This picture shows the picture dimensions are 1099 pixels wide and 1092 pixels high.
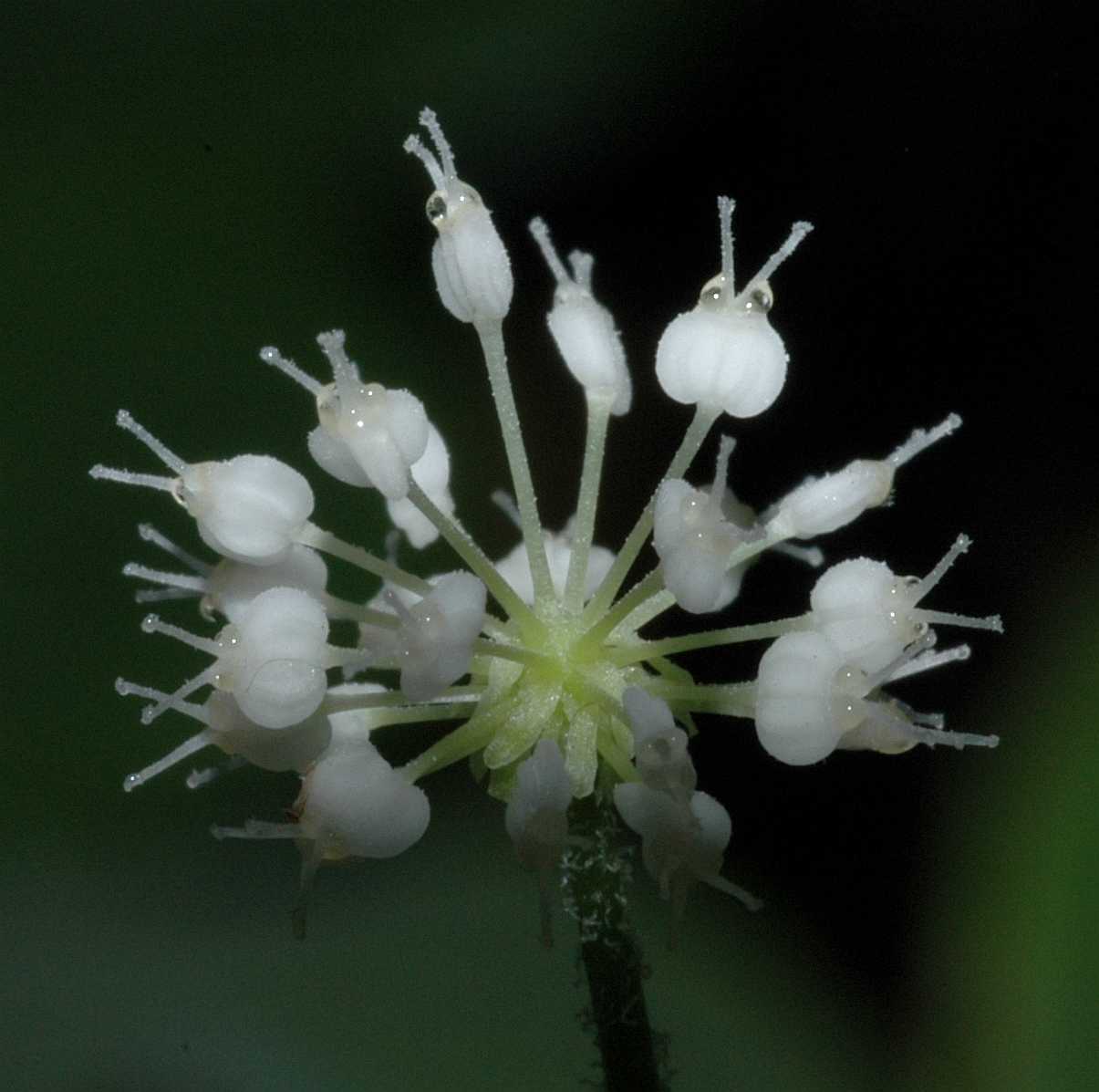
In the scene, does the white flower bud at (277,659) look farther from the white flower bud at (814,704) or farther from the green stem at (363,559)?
the white flower bud at (814,704)

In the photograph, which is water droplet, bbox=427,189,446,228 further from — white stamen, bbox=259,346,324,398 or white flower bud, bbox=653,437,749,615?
white flower bud, bbox=653,437,749,615

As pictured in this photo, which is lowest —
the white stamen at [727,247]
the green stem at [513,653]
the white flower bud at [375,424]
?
the green stem at [513,653]

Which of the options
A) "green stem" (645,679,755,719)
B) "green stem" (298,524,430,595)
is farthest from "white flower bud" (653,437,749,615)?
"green stem" (298,524,430,595)

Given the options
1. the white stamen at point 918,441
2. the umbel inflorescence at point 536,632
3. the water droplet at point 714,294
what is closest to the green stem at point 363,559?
the umbel inflorescence at point 536,632

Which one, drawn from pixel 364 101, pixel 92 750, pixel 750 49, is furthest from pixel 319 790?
pixel 750 49

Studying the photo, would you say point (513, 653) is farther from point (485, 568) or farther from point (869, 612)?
point (869, 612)

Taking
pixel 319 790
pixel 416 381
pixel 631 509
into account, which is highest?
pixel 416 381

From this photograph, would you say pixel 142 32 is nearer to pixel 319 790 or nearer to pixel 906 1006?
pixel 319 790
